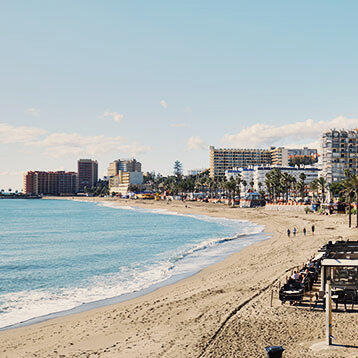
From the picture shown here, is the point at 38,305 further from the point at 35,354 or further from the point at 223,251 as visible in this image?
the point at 223,251

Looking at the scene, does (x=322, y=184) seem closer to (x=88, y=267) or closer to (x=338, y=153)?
(x=338, y=153)

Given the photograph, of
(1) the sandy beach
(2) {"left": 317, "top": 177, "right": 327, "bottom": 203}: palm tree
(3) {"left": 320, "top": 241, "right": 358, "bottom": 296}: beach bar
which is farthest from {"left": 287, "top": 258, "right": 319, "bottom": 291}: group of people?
(2) {"left": 317, "top": 177, "right": 327, "bottom": 203}: palm tree

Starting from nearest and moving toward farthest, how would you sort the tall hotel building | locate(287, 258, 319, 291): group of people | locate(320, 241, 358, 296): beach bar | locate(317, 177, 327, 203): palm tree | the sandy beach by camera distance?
1. the sandy beach
2. locate(320, 241, 358, 296): beach bar
3. locate(287, 258, 319, 291): group of people
4. locate(317, 177, 327, 203): palm tree
5. the tall hotel building

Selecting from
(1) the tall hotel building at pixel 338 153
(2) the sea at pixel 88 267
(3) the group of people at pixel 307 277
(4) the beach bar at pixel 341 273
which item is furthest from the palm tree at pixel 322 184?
(4) the beach bar at pixel 341 273

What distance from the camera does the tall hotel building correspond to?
135375 mm

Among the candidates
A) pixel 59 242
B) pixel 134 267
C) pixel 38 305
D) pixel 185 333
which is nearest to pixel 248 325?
pixel 185 333

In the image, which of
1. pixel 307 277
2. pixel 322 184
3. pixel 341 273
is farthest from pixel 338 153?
pixel 341 273

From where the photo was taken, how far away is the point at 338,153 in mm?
Answer: 136250

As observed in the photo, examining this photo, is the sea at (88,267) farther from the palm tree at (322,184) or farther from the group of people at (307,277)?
the palm tree at (322,184)

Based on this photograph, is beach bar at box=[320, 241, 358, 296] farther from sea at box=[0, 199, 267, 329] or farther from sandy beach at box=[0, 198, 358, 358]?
sea at box=[0, 199, 267, 329]

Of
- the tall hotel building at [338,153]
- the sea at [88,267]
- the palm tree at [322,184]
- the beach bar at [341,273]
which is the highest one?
the tall hotel building at [338,153]

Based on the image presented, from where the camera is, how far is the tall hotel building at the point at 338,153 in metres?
135

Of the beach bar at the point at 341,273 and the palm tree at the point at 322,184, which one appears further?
the palm tree at the point at 322,184

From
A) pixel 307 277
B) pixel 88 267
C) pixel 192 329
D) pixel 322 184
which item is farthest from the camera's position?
pixel 322 184
